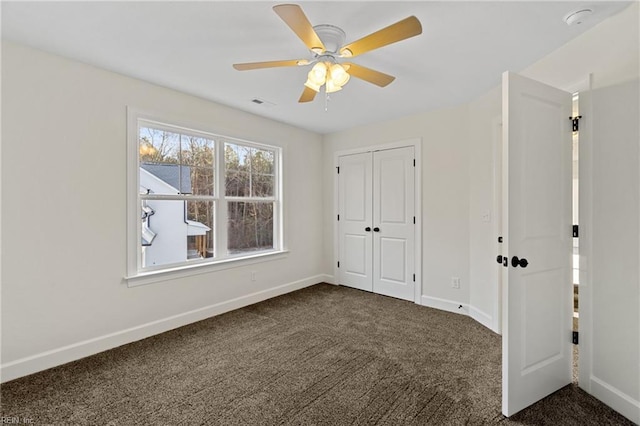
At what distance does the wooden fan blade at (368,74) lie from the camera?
199 cm

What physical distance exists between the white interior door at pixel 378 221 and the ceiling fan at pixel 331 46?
2.04 m

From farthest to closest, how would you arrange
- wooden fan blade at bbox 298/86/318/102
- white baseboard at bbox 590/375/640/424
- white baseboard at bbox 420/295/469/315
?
white baseboard at bbox 420/295/469/315 → wooden fan blade at bbox 298/86/318/102 → white baseboard at bbox 590/375/640/424

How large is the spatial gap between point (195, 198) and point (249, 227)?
879 mm

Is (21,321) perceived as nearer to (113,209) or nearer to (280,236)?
(113,209)

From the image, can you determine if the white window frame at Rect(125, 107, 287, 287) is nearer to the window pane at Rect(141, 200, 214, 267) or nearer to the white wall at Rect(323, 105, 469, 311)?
the window pane at Rect(141, 200, 214, 267)

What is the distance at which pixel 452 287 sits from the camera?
11.7 feet

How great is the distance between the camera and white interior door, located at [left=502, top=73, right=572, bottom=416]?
1779 millimetres

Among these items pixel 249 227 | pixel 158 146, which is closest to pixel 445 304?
pixel 249 227

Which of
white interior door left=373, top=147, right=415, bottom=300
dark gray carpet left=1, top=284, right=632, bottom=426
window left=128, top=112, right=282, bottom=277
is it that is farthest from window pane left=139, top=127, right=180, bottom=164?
white interior door left=373, top=147, right=415, bottom=300

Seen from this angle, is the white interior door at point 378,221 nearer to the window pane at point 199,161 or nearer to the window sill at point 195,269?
the window sill at point 195,269

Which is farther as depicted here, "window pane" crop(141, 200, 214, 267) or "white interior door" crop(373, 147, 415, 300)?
"white interior door" crop(373, 147, 415, 300)

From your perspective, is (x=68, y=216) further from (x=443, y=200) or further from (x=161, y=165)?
(x=443, y=200)

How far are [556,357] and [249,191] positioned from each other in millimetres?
3432

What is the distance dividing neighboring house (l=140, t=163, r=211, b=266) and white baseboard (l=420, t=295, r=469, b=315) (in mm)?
2848
